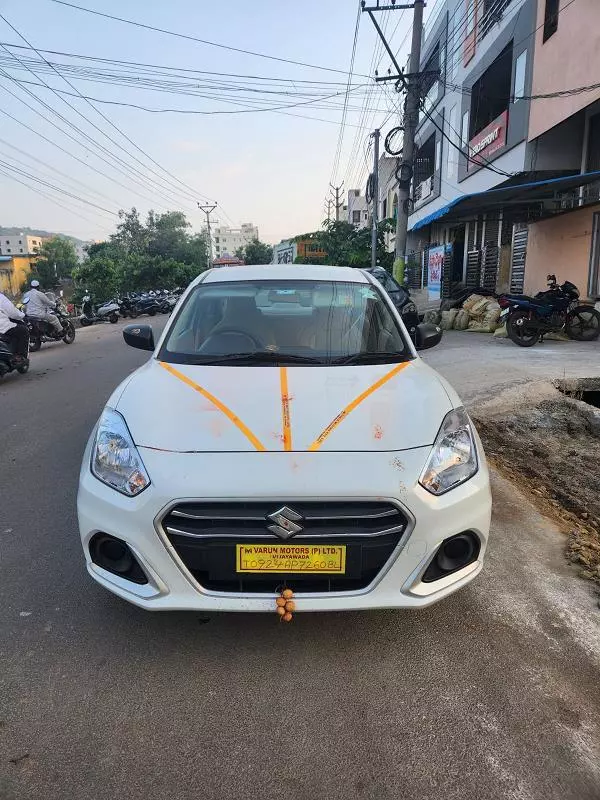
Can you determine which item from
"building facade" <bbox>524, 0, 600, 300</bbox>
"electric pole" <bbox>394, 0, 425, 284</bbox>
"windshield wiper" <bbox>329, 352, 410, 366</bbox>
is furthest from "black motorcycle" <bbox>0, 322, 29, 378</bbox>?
"building facade" <bbox>524, 0, 600, 300</bbox>

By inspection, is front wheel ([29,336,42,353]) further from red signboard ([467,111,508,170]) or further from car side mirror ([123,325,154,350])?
red signboard ([467,111,508,170])

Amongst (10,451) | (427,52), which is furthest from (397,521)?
(427,52)

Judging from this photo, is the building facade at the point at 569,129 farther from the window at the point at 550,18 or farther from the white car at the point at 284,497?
the white car at the point at 284,497

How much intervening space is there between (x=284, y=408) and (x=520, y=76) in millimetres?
13842

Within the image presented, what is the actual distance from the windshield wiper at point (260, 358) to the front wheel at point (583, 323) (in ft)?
27.7

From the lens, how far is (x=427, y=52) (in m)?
23.7

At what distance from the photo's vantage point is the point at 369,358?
125 inches

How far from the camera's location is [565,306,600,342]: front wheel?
9.94 m

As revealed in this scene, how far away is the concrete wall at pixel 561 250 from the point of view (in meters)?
11.0

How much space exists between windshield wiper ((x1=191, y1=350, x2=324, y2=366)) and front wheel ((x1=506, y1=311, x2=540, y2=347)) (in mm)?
7676

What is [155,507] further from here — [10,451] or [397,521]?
[10,451]

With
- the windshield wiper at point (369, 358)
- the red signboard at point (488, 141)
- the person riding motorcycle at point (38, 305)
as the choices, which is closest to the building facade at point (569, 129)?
the red signboard at point (488, 141)

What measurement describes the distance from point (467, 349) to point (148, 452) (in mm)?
8360

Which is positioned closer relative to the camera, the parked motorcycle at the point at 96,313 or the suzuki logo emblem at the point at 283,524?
the suzuki logo emblem at the point at 283,524
